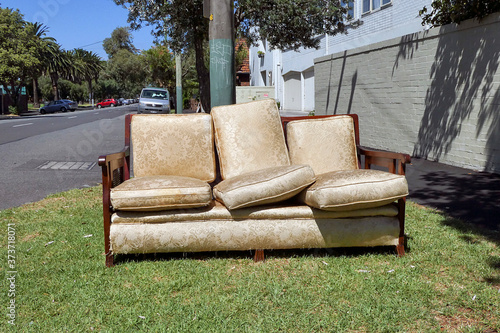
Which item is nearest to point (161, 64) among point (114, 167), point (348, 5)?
point (348, 5)

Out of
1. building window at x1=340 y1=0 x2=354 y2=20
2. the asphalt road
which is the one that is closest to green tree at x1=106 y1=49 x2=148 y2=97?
building window at x1=340 y1=0 x2=354 y2=20

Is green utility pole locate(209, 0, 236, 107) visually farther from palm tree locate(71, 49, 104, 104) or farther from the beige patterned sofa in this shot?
palm tree locate(71, 49, 104, 104)

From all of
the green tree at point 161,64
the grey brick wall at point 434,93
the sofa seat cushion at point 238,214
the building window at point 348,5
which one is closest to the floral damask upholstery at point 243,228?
the sofa seat cushion at point 238,214

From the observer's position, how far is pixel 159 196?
3.57 m

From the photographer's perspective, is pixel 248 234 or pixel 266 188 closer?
pixel 266 188

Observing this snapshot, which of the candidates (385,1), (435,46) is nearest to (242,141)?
(435,46)

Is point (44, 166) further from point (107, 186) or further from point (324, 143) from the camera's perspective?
point (324, 143)

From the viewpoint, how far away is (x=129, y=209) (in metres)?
3.59

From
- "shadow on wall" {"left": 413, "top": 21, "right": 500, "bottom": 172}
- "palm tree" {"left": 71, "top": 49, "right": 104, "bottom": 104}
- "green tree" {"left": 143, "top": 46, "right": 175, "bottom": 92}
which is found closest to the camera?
"shadow on wall" {"left": 413, "top": 21, "right": 500, "bottom": 172}

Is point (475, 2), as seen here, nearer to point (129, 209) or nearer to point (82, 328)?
point (129, 209)

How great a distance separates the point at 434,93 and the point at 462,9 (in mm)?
1610

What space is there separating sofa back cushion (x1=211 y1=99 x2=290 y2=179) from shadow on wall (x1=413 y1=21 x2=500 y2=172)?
4810mm

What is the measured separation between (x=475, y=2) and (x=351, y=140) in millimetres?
4846

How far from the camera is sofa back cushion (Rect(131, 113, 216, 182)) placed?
171 inches
